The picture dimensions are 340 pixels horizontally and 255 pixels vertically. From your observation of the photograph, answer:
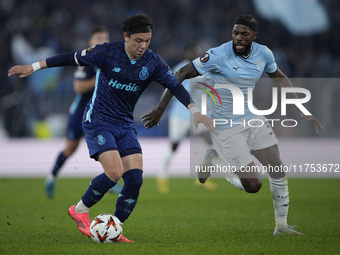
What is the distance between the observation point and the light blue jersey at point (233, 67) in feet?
20.4

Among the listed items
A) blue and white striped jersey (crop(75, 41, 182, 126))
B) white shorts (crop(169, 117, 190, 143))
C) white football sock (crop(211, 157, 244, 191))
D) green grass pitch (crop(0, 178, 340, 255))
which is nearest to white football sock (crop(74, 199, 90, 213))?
green grass pitch (crop(0, 178, 340, 255))

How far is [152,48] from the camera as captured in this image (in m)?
17.1

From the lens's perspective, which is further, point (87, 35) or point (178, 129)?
point (87, 35)

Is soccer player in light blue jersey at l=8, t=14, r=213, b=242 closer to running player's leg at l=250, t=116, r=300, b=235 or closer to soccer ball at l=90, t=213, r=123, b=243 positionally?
soccer ball at l=90, t=213, r=123, b=243

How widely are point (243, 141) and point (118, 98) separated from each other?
5.19 feet

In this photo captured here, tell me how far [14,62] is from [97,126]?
479 inches

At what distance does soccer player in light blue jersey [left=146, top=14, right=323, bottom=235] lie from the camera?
20.1 ft

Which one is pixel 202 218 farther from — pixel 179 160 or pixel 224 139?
pixel 179 160

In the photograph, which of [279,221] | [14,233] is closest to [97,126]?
[14,233]

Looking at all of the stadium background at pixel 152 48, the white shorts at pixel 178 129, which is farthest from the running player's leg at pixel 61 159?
the white shorts at pixel 178 129

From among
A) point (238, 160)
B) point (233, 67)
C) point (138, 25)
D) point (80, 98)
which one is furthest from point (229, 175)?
point (80, 98)

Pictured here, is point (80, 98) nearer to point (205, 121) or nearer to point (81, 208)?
point (81, 208)

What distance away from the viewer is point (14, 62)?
17.1 metres

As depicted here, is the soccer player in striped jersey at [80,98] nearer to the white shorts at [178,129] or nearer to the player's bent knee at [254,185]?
the white shorts at [178,129]
